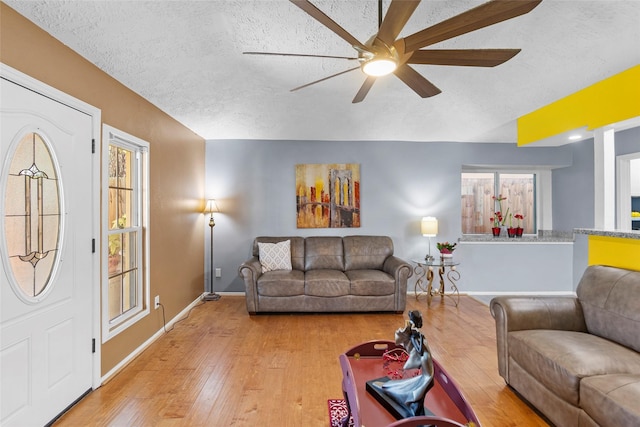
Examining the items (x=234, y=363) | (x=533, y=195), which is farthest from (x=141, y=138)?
(x=533, y=195)

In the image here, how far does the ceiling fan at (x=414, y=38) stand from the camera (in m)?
1.46

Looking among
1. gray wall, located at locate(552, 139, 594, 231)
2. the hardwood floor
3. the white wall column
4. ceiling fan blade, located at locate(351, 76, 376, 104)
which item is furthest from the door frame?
gray wall, located at locate(552, 139, 594, 231)

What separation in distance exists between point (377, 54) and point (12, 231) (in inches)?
89.2

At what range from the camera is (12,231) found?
72.0 inches

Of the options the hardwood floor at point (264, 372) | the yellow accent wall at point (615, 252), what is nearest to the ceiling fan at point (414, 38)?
the yellow accent wall at point (615, 252)

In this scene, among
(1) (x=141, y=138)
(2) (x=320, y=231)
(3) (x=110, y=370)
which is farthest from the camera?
(2) (x=320, y=231)

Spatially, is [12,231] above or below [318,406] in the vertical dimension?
above

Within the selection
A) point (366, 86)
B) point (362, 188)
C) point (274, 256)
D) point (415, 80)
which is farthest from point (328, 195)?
point (415, 80)

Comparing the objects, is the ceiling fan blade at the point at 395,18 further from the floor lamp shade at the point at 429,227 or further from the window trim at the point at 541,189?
the window trim at the point at 541,189

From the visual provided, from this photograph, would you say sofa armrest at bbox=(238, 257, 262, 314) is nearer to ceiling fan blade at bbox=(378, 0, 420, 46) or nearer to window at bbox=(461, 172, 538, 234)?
ceiling fan blade at bbox=(378, 0, 420, 46)

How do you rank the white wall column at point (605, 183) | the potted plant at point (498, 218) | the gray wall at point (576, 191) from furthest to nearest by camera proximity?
the potted plant at point (498, 218)
the gray wall at point (576, 191)
the white wall column at point (605, 183)

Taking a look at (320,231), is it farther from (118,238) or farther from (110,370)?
(110,370)

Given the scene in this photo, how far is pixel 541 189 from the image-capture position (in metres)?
5.61

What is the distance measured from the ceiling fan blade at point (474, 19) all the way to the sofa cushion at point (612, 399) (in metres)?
1.83
